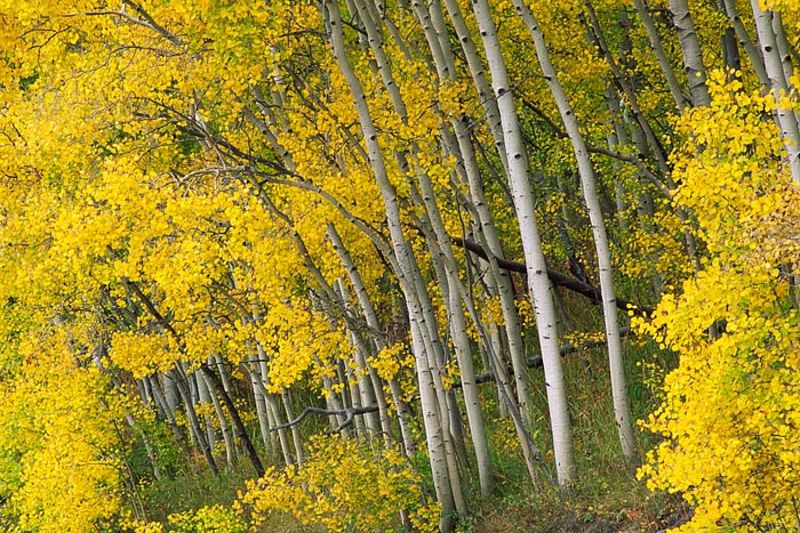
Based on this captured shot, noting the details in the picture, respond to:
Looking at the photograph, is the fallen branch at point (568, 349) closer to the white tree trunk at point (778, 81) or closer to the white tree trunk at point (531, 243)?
the white tree trunk at point (531, 243)

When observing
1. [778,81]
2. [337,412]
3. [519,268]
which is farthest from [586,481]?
[778,81]

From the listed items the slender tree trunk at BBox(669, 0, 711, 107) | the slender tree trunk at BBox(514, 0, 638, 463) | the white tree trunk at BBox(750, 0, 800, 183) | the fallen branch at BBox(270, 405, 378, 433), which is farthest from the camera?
the fallen branch at BBox(270, 405, 378, 433)

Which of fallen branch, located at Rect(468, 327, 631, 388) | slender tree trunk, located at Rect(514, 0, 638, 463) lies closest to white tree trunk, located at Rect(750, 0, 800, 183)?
slender tree trunk, located at Rect(514, 0, 638, 463)

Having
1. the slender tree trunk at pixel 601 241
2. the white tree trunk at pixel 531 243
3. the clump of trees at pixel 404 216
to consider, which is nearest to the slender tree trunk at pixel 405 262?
the clump of trees at pixel 404 216

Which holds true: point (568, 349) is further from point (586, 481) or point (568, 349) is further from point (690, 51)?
point (690, 51)

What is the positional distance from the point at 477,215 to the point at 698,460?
17.4 ft

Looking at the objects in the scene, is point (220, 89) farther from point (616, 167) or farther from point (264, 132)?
point (616, 167)

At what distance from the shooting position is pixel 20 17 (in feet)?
26.9

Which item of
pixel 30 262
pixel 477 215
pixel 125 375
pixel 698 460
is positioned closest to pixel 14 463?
pixel 30 262

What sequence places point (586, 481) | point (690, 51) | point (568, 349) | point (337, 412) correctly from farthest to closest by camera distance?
point (568, 349)
point (337, 412)
point (586, 481)
point (690, 51)

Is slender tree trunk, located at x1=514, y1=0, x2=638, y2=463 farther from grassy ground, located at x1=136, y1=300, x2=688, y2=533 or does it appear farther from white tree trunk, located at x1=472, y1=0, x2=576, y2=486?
white tree trunk, located at x1=472, y1=0, x2=576, y2=486

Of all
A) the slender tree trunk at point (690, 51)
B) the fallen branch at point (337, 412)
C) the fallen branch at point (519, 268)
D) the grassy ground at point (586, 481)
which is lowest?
the grassy ground at point (586, 481)

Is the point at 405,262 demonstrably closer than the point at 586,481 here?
No

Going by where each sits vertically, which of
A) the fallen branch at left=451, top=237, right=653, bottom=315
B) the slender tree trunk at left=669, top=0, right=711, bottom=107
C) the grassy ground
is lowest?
the grassy ground
